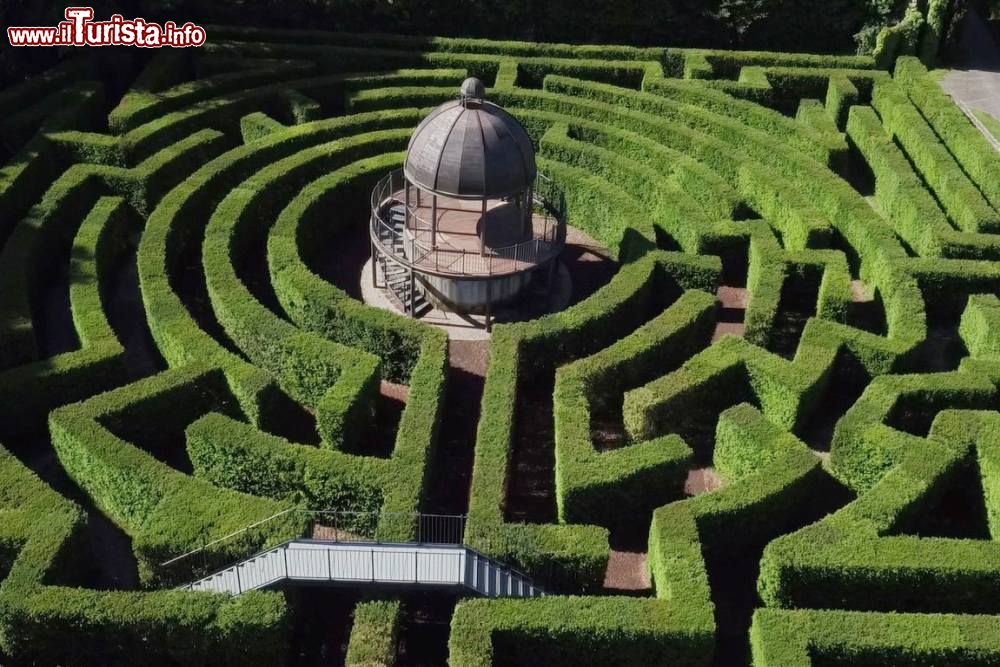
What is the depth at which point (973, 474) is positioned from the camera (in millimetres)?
26031

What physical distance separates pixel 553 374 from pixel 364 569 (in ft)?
34.9

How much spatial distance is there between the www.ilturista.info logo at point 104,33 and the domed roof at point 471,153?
20408 mm

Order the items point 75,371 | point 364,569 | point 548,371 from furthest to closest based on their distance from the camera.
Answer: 1. point 548,371
2. point 75,371
3. point 364,569

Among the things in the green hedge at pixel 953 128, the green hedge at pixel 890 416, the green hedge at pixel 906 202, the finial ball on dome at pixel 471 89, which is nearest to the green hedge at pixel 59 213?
the finial ball on dome at pixel 471 89

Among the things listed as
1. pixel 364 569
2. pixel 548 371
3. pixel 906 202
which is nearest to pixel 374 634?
pixel 364 569

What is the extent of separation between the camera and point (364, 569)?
2197 centimetres

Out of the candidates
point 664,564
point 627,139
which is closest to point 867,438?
point 664,564

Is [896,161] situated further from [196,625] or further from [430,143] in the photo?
[196,625]

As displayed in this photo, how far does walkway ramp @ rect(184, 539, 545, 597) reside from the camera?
21922 mm

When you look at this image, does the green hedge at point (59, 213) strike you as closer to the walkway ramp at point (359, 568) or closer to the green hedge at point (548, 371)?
the walkway ramp at point (359, 568)

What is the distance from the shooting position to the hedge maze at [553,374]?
2122 centimetres

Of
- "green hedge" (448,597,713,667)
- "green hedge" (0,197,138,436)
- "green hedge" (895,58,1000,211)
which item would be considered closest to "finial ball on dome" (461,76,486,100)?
"green hedge" (0,197,138,436)

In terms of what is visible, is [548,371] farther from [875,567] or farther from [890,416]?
[875,567]

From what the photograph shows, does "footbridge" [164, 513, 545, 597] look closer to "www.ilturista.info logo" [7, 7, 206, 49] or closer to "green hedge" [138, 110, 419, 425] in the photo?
"green hedge" [138, 110, 419, 425]
